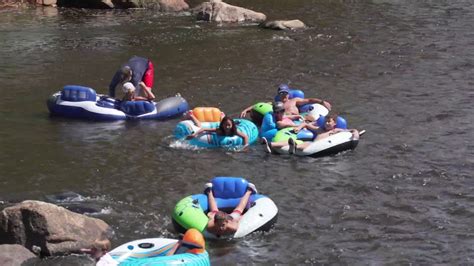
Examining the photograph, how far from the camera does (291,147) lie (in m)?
13.2

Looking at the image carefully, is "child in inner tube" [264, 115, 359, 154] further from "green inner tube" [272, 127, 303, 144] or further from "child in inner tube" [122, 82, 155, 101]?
"child in inner tube" [122, 82, 155, 101]

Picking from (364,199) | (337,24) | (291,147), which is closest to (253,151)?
(291,147)

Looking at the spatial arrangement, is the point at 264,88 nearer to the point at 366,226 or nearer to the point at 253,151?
the point at 253,151

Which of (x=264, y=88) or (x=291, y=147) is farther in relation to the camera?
(x=264, y=88)

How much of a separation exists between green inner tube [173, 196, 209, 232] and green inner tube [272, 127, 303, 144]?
3779 millimetres

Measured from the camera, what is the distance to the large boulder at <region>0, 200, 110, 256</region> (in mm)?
8891

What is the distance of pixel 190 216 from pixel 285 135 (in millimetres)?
4229

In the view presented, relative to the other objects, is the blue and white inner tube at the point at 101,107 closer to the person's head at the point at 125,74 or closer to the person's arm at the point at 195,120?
the person's head at the point at 125,74

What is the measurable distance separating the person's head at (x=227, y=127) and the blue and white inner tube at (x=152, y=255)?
4.80 m

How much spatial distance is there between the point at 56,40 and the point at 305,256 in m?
16.4

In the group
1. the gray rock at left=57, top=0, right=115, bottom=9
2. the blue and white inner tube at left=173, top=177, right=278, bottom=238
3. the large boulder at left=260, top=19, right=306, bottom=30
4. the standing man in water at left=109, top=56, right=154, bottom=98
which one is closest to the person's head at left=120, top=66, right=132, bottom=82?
the standing man in water at left=109, top=56, right=154, bottom=98

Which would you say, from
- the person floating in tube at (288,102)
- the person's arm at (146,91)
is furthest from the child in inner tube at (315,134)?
the person's arm at (146,91)

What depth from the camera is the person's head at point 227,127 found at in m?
13.4

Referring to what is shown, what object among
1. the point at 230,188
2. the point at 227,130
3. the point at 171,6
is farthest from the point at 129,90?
the point at 171,6
